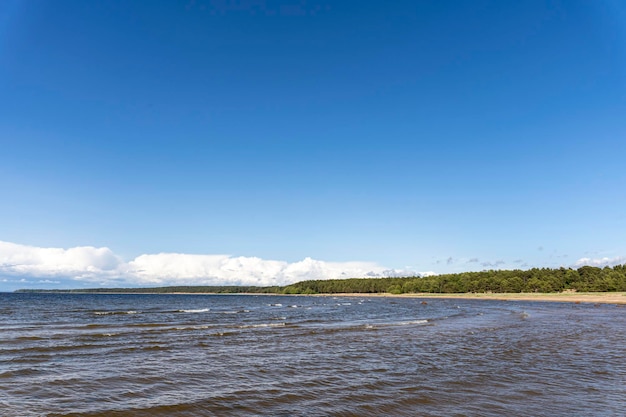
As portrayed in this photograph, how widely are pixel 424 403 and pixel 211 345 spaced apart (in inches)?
728

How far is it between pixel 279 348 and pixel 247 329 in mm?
13855

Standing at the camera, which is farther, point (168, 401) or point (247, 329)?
point (247, 329)

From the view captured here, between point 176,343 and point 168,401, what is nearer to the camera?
point 168,401

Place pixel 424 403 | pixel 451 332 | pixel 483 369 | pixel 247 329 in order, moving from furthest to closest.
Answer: pixel 247 329
pixel 451 332
pixel 483 369
pixel 424 403

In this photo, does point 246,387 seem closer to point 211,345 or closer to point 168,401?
point 168,401

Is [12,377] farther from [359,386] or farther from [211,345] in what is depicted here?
[359,386]

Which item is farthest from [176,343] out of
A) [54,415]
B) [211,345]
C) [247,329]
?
[54,415]

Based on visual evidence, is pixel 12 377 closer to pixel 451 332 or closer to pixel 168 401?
pixel 168 401

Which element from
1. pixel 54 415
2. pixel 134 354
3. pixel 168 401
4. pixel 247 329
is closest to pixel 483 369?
pixel 168 401

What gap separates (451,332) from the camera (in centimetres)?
3709

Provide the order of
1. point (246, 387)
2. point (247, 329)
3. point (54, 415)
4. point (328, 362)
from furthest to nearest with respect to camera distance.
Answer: point (247, 329), point (328, 362), point (246, 387), point (54, 415)

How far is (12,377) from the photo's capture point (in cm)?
1789

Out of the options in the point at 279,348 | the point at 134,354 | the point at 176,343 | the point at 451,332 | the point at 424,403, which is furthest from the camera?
the point at 451,332

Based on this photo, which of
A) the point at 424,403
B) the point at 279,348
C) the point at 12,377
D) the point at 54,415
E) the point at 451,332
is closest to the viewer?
the point at 54,415
